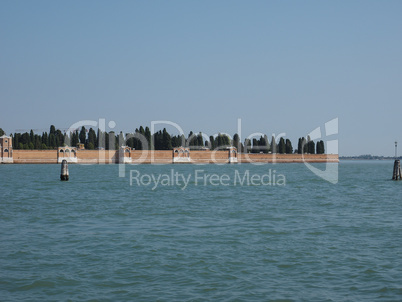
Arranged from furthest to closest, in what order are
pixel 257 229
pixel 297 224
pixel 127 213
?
pixel 127 213, pixel 297 224, pixel 257 229

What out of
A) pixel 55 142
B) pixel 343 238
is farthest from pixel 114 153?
pixel 343 238

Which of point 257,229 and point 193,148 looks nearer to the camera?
point 257,229

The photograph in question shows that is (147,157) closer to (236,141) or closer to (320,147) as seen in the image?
(236,141)

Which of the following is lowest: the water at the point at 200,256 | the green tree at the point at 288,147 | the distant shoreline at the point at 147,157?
the water at the point at 200,256

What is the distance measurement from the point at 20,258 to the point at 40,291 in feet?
Answer: 5.87

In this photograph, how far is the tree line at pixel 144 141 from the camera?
76812mm

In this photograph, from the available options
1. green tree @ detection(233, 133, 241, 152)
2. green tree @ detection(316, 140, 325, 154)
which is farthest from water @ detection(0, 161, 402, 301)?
green tree @ detection(316, 140, 325, 154)

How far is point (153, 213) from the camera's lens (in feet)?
44.7

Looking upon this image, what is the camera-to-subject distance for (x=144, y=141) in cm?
8100

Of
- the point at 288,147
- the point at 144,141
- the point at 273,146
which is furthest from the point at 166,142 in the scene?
the point at 288,147

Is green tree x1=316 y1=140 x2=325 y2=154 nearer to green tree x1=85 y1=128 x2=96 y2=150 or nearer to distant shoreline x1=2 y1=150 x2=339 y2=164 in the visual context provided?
distant shoreline x1=2 y1=150 x2=339 y2=164

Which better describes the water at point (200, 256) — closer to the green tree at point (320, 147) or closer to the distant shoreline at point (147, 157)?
the distant shoreline at point (147, 157)

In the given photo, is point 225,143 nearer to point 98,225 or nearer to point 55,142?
point 55,142

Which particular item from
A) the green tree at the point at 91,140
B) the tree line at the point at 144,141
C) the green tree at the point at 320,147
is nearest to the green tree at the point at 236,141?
the tree line at the point at 144,141
